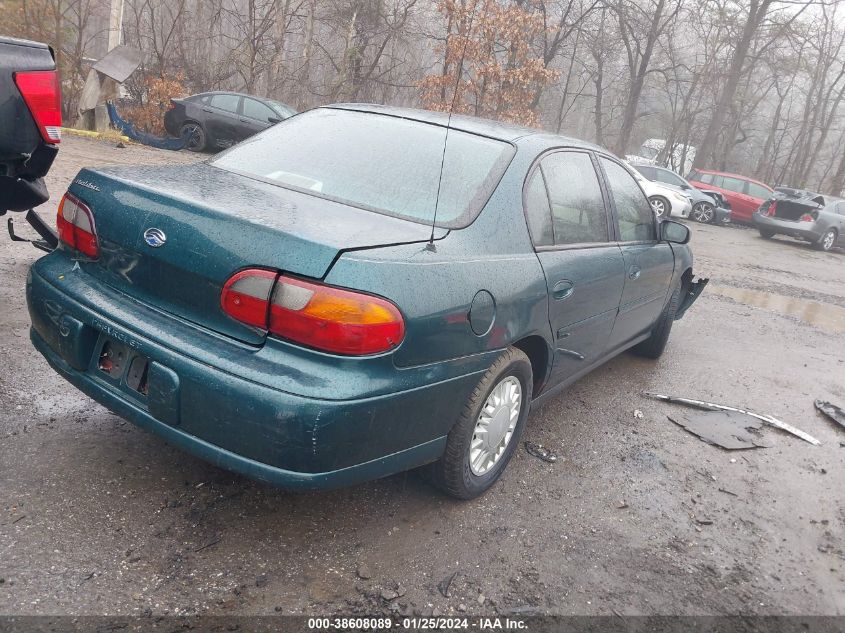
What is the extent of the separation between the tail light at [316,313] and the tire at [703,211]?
19.9 m

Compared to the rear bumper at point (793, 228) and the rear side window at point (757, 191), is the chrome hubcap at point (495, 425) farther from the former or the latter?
the rear side window at point (757, 191)

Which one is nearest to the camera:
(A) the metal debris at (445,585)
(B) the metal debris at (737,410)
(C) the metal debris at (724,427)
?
(A) the metal debris at (445,585)

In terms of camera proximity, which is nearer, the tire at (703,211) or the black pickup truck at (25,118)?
the black pickup truck at (25,118)

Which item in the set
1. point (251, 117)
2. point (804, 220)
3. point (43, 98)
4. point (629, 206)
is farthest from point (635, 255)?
point (804, 220)

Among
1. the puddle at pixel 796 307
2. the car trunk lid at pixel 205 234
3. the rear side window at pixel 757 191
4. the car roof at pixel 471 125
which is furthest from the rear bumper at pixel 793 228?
the car trunk lid at pixel 205 234

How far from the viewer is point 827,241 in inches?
710

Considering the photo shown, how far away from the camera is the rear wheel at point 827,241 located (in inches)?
704

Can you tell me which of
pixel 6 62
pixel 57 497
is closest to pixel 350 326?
pixel 57 497

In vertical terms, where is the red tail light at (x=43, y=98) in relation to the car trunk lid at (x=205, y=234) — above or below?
above

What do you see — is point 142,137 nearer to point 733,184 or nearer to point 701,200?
point 701,200

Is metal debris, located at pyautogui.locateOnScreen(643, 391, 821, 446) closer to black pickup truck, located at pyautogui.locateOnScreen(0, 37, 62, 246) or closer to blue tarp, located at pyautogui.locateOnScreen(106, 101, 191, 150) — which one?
black pickup truck, located at pyautogui.locateOnScreen(0, 37, 62, 246)

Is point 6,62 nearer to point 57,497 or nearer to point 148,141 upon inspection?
point 57,497

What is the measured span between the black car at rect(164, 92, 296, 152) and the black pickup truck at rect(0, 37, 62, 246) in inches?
460

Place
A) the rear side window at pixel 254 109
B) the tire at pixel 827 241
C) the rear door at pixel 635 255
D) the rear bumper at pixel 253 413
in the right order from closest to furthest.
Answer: the rear bumper at pixel 253 413, the rear door at pixel 635 255, the rear side window at pixel 254 109, the tire at pixel 827 241
